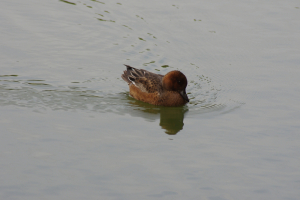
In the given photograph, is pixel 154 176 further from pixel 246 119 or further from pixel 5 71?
pixel 5 71

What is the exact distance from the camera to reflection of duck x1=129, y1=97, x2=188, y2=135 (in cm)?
966

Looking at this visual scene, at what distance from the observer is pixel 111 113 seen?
10102 mm

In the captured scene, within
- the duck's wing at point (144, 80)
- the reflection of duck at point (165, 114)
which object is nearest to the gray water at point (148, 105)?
the reflection of duck at point (165, 114)

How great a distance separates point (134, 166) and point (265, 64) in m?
7.44

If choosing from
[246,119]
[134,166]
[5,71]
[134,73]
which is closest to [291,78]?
[246,119]

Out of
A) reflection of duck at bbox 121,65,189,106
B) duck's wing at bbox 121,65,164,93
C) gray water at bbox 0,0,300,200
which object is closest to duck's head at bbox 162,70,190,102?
reflection of duck at bbox 121,65,189,106

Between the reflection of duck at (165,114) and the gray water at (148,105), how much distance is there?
3 centimetres

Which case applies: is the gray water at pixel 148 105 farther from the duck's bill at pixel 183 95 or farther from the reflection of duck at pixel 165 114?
the duck's bill at pixel 183 95

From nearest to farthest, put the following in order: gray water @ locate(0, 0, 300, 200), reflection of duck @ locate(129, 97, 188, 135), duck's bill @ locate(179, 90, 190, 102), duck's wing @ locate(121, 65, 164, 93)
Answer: gray water @ locate(0, 0, 300, 200) → reflection of duck @ locate(129, 97, 188, 135) → duck's bill @ locate(179, 90, 190, 102) → duck's wing @ locate(121, 65, 164, 93)

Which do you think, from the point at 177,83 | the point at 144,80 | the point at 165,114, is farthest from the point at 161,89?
the point at 165,114

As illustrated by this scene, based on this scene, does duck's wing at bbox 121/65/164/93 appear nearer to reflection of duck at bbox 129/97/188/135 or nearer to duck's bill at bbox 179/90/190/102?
reflection of duck at bbox 129/97/188/135

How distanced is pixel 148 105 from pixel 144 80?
0.76m

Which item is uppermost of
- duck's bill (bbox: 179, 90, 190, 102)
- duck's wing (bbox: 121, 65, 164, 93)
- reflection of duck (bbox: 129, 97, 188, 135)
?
duck's wing (bbox: 121, 65, 164, 93)

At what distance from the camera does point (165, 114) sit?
10.7 metres
